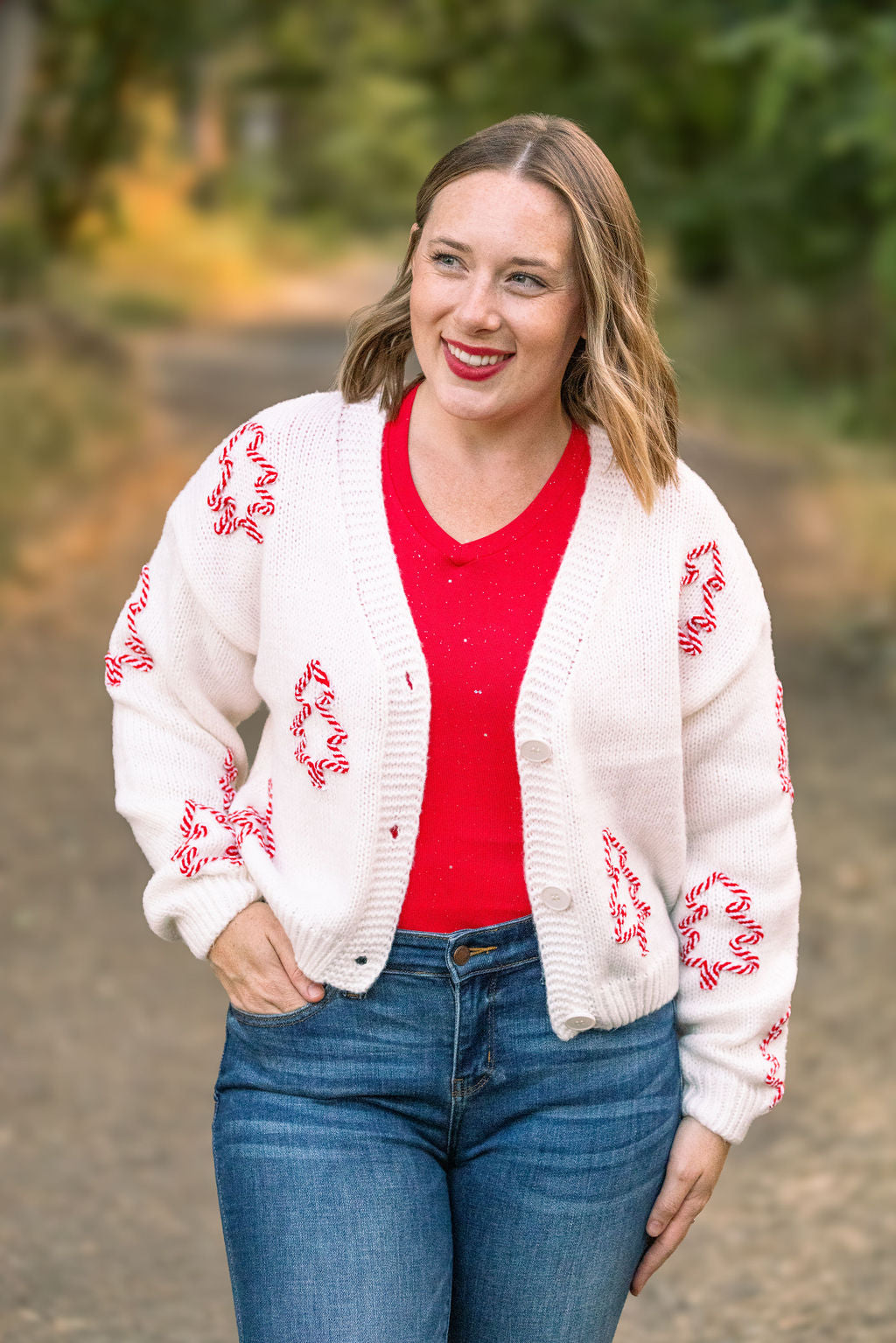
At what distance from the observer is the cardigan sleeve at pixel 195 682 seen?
1.98m

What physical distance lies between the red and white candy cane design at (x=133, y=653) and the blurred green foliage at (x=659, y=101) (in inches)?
202

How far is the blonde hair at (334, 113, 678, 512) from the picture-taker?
1883mm

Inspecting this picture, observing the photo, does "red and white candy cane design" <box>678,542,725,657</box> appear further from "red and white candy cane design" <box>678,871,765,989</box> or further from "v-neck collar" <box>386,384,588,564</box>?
"red and white candy cane design" <box>678,871,765,989</box>

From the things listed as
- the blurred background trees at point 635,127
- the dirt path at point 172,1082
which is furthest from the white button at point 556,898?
the blurred background trees at point 635,127

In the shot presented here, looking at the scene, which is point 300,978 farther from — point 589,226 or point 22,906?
point 22,906

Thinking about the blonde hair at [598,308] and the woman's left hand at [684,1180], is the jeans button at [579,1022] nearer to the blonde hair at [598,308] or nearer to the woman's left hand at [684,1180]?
the woman's left hand at [684,1180]

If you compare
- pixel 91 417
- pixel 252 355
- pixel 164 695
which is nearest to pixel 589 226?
pixel 164 695

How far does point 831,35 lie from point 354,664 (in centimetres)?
608

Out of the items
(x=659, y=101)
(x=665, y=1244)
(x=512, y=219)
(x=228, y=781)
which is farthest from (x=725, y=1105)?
(x=659, y=101)

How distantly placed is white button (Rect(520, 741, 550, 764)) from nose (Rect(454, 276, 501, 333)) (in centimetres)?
47

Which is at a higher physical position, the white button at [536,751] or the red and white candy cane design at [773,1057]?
the white button at [536,751]

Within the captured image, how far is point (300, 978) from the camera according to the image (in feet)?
6.43

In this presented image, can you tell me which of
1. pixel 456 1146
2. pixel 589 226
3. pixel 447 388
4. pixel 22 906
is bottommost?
pixel 22 906

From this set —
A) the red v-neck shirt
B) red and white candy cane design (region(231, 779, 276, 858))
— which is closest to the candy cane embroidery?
red and white candy cane design (region(231, 779, 276, 858))
